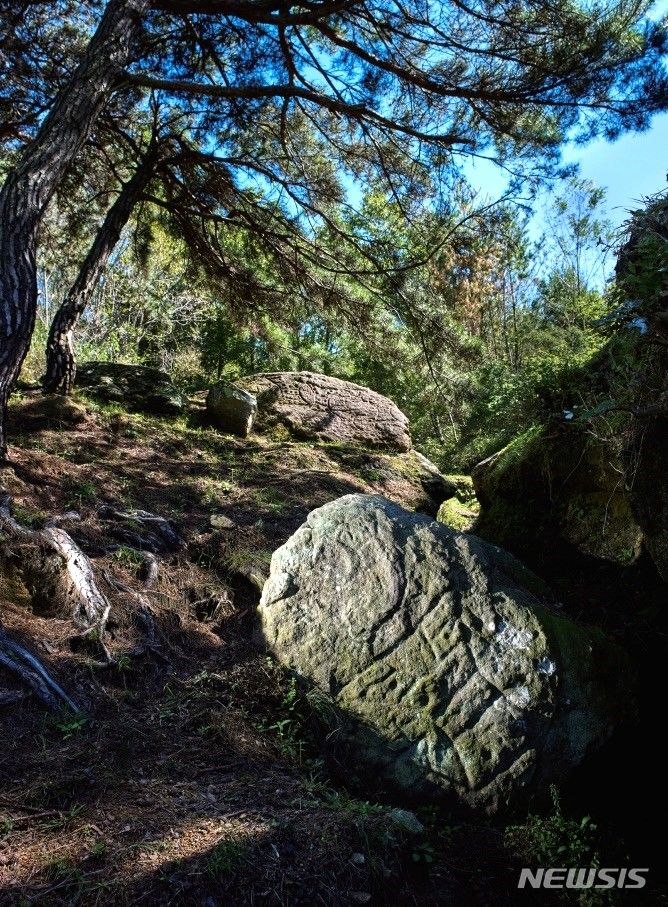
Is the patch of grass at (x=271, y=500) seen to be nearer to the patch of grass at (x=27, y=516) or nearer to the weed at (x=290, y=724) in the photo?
the patch of grass at (x=27, y=516)

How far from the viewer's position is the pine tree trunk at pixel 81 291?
264 inches

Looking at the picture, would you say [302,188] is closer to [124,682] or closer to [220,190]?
[220,190]

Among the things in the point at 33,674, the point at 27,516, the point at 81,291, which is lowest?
the point at 33,674

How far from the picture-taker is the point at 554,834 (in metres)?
3.04

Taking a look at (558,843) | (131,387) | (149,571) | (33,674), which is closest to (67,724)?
(33,674)

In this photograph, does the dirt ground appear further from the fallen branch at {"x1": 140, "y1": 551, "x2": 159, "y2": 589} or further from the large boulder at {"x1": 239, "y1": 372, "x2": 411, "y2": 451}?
the large boulder at {"x1": 239, "y1": 372, "x2": 411, "y2": 451}

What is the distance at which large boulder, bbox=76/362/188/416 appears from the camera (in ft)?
24.4

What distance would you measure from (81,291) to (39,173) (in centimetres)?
235

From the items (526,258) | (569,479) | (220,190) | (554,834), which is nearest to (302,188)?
(220,190)

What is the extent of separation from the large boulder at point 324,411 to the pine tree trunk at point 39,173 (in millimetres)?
4138

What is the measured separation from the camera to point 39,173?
4582 mm

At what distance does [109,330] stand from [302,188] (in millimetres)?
7596

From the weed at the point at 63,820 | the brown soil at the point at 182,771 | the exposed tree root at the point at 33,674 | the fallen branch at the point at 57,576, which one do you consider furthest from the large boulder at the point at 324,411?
the weed at the point at 63,820

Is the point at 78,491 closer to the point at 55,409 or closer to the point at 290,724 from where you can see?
the point at 55,409
